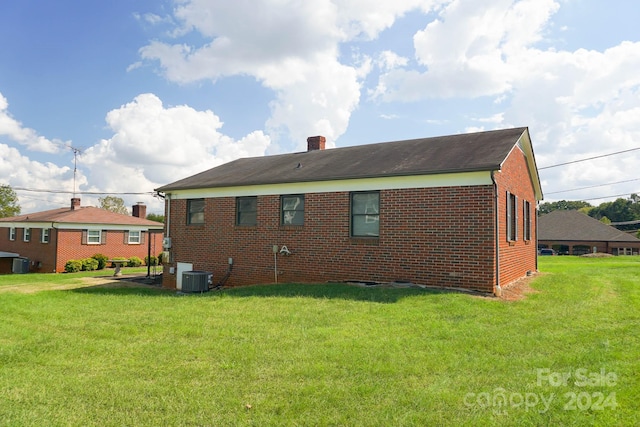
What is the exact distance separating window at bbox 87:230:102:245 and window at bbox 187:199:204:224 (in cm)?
1577

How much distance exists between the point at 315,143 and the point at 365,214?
7681 millimetres

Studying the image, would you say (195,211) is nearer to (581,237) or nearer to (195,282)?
(195,282)

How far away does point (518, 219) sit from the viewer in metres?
14.0

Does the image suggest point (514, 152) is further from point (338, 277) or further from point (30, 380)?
point (30, 380)

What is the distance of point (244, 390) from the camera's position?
14.9 ft

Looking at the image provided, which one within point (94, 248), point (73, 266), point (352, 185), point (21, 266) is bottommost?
point (21, 266)

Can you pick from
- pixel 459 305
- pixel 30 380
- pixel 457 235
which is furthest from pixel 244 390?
pixel 457 235

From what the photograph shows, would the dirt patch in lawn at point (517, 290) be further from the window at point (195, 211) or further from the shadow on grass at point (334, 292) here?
the window at point (195, 211)

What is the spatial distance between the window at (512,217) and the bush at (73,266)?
24848mm

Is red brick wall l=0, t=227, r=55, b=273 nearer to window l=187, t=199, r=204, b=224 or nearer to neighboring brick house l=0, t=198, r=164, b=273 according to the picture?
neighboring brick house l=0, t=198, r=164, b=273

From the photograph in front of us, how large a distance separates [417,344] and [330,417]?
8.35 feet

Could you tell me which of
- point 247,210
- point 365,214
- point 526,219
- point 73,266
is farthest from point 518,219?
point 73,266

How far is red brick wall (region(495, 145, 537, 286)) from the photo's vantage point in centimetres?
1134

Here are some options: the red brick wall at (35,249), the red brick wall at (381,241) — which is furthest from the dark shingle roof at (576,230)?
the red brick wall at (35,249)
